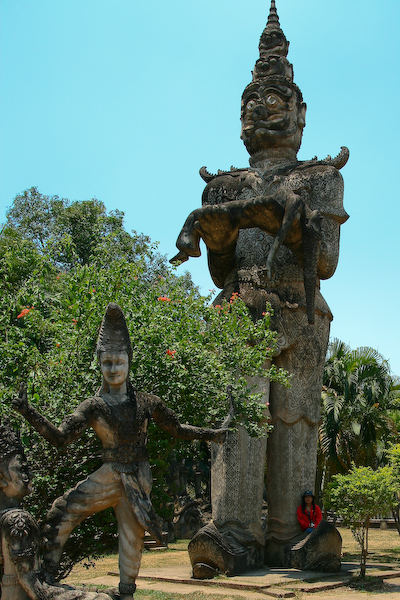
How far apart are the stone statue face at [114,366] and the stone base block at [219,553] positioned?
298cm

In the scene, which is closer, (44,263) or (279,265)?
(44,263)

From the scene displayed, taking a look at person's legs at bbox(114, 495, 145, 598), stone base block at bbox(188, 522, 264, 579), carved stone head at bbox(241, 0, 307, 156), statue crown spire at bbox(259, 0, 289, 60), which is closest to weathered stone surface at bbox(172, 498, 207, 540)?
stone base block at bbox(188, 522, 264, 579)

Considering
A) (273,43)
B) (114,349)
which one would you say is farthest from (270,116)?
(114,349)

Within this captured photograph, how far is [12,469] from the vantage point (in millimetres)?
4508

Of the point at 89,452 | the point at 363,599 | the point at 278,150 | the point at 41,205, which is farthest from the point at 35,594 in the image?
the point at 41,205

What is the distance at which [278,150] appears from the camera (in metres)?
9.04

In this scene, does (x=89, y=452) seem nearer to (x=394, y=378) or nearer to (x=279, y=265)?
(x=279, y=265)

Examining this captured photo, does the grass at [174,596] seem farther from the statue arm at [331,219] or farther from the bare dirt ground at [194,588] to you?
the statue arm at [331,219]

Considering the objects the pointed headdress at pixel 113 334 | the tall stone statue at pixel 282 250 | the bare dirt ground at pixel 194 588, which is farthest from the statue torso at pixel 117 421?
the tall stone statue at pixel 282 250

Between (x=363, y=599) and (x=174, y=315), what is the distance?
3.06 meters

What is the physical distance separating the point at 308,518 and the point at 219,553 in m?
1.34

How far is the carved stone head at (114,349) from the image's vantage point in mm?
4930

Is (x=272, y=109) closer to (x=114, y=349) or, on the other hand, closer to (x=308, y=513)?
(x=308, y=513)

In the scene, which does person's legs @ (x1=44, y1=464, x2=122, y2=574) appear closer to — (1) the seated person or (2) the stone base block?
(2) the stone base block
